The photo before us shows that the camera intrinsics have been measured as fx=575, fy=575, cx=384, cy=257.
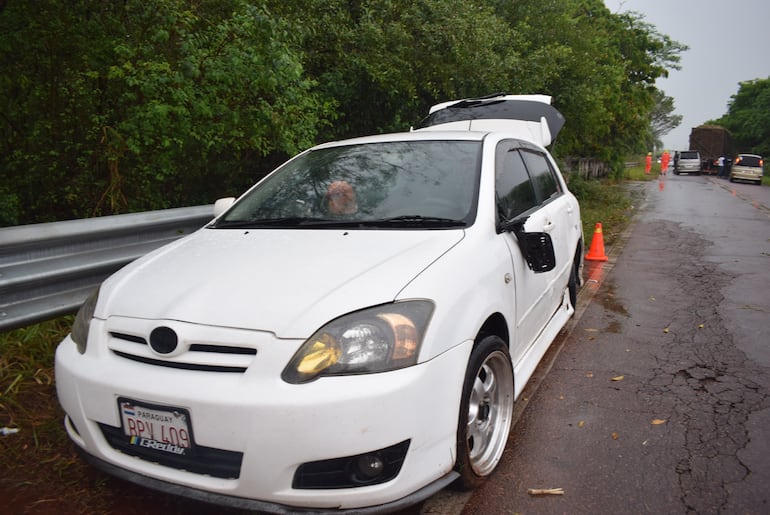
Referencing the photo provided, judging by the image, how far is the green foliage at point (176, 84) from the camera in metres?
5.48

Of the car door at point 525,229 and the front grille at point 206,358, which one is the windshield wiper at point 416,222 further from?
the front grille at point 206,358

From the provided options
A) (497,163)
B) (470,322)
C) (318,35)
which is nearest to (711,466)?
(470,322)

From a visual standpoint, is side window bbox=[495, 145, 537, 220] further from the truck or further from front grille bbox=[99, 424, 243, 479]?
the truck

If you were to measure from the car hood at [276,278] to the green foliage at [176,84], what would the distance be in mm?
3019

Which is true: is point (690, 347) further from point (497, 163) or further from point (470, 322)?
point (470, 322)

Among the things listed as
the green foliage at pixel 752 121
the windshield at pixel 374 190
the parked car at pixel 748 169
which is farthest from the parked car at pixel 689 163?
the windshield at pixel 374 190

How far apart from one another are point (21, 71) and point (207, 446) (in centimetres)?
569

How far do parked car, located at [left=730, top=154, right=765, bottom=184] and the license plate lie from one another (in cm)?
3971

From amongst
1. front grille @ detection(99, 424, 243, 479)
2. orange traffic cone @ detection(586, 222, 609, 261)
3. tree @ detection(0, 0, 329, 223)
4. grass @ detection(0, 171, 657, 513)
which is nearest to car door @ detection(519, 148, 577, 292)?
front grille @ detection(99, 424, 243, 479)

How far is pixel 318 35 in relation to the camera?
27.8 feet

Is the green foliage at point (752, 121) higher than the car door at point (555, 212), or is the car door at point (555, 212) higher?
the green foliage at point (752, 121)

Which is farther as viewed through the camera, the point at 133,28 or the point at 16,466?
the point at 133,28

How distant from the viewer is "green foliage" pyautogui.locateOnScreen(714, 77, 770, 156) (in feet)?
192

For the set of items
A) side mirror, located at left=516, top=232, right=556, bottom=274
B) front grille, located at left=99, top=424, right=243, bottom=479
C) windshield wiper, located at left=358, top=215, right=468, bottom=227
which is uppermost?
windshield wiper, located at left=358, top=215, right=468, bottom=227
